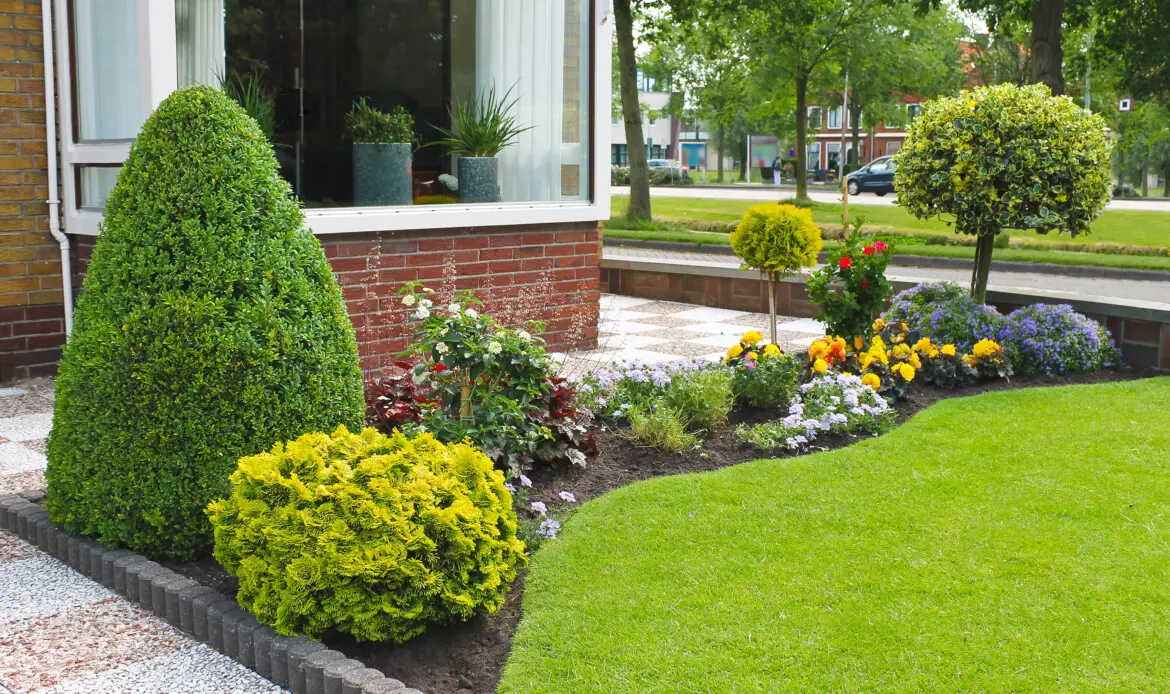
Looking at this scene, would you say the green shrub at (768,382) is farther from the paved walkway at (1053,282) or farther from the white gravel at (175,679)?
the paved walkway at (1053,282)

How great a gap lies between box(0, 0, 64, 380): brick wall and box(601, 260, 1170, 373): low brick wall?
19.9 ft

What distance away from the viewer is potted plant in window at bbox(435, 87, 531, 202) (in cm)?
861

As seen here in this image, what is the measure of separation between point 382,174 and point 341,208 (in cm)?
65

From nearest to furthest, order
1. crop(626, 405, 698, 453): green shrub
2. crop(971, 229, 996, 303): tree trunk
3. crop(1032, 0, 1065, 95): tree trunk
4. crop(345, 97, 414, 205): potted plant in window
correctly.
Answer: crop(626, 405, 698, 453): green shrub, crop(971, 229, 996, 303): tree trunk, crop(345, 97, 414, 205): potted plant in window, crop(1032, 0, 1065, 95): tree trunk

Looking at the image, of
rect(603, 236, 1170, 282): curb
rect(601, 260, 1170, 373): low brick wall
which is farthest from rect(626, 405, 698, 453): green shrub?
rect(603, 236, 1170, 282): curb

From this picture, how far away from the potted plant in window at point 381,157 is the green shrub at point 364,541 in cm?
443

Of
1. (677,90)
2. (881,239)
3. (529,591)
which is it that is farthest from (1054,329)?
(677,90)

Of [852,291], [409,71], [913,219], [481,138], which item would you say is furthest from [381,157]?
[913,219]

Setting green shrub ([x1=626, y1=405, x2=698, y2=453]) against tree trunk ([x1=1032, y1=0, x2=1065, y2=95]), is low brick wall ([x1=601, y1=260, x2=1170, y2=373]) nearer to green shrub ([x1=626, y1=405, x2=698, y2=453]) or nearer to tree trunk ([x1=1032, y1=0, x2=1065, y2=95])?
green shrub ([x1=626, y1=405, x2=698, y2=453])

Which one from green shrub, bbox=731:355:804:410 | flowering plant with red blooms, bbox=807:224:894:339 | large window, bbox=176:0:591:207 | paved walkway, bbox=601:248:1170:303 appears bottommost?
green shrub, bbox=731:355:804:410

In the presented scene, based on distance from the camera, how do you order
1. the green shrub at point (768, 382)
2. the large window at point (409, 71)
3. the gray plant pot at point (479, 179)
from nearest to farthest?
the green shrub at point (768, 382), the large window at point (409, 71), the gray plant pot at point (479, 179)

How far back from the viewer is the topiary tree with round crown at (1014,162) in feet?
24.6

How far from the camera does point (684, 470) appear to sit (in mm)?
5445

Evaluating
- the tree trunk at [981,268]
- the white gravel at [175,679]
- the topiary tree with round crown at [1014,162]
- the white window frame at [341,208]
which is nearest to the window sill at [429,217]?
the white window frame at [341,208]
